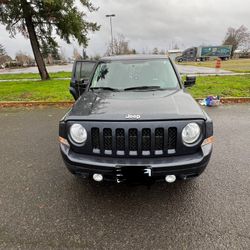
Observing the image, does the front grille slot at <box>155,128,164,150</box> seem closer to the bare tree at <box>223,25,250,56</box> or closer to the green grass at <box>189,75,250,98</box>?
the green grass at <box>189,75,250,98</box>

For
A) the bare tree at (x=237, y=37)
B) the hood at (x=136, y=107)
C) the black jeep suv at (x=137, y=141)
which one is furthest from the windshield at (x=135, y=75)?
the bare tree at (x=237, y=37)

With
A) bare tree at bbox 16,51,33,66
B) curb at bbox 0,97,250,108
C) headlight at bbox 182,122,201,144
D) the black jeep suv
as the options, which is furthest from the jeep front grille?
bare tree at bbox 16,51,33,66

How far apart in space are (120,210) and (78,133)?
3.45 ft

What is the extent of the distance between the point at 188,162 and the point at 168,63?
2218 millimetres

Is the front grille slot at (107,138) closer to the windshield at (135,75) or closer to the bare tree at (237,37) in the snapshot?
the windshield at (135,75)

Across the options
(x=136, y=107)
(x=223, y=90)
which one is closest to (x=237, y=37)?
(x=223, y=90)

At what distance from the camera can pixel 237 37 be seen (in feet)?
261

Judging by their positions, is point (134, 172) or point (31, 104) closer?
point (134, 172)

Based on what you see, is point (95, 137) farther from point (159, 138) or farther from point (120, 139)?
point (159, 138)

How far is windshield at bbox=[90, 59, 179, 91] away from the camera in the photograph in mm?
3568

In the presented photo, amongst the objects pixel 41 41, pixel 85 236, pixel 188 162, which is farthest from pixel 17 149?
pixel 41 41

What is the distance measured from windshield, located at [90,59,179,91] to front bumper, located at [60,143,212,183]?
1357 millimetres

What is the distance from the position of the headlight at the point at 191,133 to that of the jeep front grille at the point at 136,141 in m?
0.12

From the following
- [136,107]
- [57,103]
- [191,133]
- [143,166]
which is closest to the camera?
[143,166]
